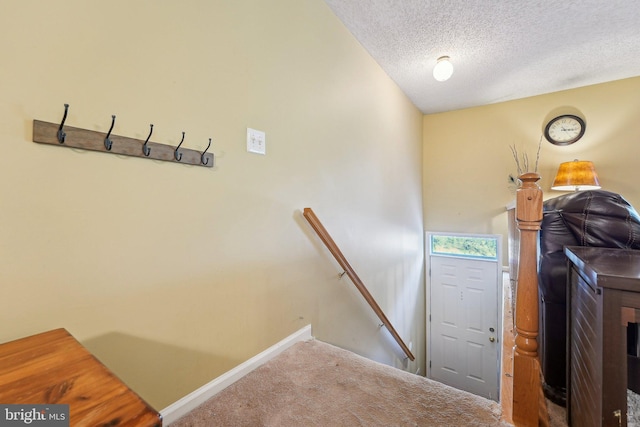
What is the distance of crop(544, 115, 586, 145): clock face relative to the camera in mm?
3447

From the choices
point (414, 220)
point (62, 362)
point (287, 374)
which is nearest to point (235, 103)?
point (62, 362)

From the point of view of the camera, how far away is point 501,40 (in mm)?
2520

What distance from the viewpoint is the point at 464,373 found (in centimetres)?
409

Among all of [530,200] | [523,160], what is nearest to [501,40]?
[523,160]

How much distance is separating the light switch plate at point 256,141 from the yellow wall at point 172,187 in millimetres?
44

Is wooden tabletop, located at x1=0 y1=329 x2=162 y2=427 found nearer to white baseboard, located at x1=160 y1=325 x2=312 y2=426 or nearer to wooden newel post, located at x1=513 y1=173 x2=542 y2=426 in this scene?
white baseboard, located at x1=160 y1=325 x2=312 y2=426

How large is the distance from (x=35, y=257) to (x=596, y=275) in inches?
61.5

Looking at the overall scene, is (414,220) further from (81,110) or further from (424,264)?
(81,110)

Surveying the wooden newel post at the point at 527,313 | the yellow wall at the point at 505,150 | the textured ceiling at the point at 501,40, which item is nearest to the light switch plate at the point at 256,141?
the wooden newel post at the point at 527,313

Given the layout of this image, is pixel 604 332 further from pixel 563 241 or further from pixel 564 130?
pixel 564 130

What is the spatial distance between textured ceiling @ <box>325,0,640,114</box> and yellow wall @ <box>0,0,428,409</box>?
56 centimetres

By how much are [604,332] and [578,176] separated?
3297mm

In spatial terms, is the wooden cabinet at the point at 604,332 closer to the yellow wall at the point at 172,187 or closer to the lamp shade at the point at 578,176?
the yellow wall at the point at 172,187

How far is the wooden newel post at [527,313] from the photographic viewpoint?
100 cm
